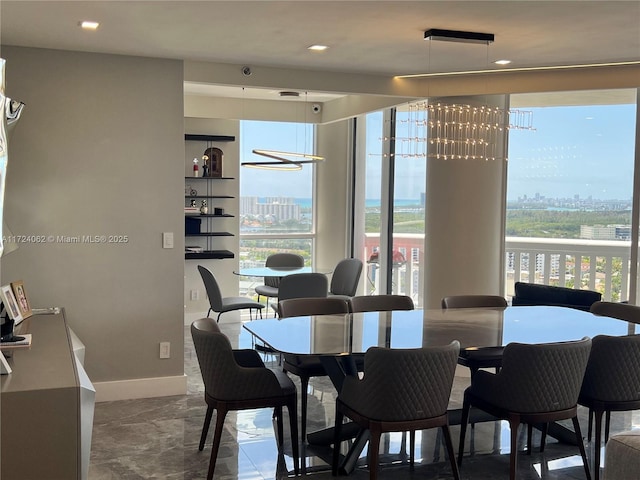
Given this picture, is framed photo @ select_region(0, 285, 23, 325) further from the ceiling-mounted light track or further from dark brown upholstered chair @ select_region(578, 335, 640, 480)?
dark brown upholstered chair @ select_region(578, 335, 640, 480)

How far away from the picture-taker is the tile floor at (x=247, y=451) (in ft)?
12.4

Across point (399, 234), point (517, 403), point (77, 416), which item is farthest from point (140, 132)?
point (399, 234)

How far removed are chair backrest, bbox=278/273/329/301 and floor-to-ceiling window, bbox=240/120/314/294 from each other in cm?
245

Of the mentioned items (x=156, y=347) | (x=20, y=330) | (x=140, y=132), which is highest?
(x=140, y=132)

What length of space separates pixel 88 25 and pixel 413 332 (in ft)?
8.53

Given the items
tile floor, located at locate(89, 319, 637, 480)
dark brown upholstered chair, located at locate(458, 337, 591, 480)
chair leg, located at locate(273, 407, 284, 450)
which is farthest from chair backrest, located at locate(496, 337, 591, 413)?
chair leg, located at locate(273, 407, 284, 450)

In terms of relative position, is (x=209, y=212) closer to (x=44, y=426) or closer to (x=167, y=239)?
(x=167, y=239)

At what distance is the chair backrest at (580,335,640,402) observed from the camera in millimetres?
3648

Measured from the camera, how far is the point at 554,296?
5520 mm

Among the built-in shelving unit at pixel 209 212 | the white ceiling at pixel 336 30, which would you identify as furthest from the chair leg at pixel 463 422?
the built-in shelving unit at pixel 209 212

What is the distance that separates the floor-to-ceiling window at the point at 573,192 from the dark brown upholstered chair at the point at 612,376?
2.25 m

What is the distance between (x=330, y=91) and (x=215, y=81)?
98cm

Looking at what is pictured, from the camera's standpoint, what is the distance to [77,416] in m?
2.80

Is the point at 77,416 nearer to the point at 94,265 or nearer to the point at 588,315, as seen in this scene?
the point at 94,265
